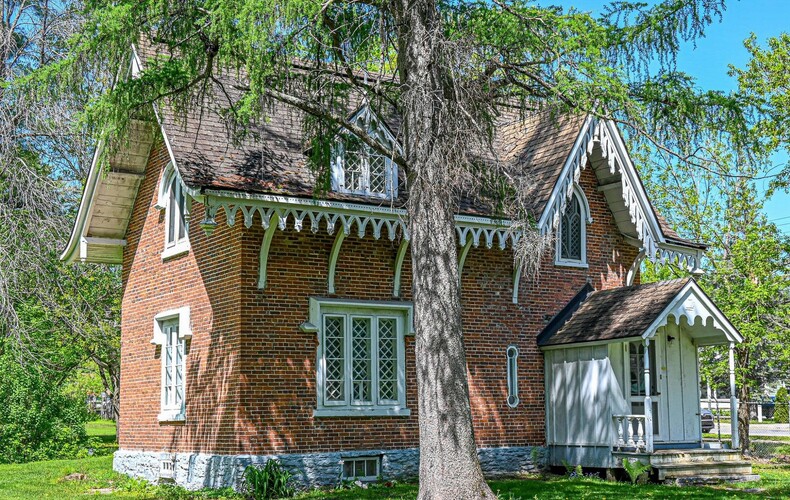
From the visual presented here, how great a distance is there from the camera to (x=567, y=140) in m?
19.6

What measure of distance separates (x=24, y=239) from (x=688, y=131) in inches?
604

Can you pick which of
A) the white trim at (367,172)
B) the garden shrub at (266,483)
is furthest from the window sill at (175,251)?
the garden shrub at (266,483)

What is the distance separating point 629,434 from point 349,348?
5.26 metres

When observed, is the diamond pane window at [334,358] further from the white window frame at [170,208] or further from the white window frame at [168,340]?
the white window frame at [170,208]

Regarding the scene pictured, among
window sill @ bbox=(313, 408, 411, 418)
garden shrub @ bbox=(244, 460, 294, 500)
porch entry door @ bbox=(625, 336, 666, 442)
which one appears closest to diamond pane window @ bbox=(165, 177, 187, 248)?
window sill @ bbox=(313, 408, 411, 418)

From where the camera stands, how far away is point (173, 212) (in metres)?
18.7

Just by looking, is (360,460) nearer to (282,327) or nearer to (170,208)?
(282,327)

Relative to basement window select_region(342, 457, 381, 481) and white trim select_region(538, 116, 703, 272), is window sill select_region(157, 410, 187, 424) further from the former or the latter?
white trim select_region(538, 116, 703, 272)

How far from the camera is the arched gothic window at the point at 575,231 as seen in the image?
19953 mm

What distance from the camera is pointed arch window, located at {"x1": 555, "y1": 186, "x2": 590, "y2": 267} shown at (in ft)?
65.5

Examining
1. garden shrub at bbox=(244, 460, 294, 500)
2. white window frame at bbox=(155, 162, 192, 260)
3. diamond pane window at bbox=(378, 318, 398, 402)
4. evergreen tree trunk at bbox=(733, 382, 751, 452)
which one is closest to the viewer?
garden shrub at bbox=(244, 460, 294, 500)

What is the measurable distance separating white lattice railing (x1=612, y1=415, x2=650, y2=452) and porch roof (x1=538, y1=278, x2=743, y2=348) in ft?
4.77

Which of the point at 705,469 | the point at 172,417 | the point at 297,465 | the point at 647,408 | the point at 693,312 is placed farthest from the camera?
the point at 172,417

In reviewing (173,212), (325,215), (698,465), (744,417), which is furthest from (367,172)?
(744,417)
